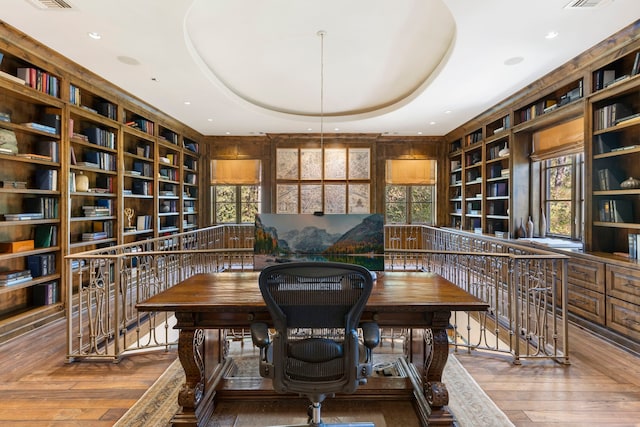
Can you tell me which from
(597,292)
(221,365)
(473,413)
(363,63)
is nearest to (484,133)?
(363,63)

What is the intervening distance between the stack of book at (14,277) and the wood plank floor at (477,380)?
598mm

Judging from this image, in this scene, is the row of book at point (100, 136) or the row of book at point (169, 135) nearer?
the row of book at point (100, 136)

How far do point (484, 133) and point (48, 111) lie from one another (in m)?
6.87

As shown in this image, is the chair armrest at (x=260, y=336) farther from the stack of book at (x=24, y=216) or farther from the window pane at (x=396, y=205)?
the window pane at (x=396, y=205)

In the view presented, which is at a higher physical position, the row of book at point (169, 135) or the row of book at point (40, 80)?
the row of book at point (169, 135)

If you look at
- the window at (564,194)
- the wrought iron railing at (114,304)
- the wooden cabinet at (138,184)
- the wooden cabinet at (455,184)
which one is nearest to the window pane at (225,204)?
the wrought iron railing at (114,304)

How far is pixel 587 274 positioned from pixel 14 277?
5.99 m

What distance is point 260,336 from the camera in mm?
1640

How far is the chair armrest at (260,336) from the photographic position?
5.34ft

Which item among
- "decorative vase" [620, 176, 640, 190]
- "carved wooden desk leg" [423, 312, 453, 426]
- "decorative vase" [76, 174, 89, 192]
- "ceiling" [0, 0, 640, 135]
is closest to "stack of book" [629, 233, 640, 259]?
"decorative vase" [620, 176, 640, 190]

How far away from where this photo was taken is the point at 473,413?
2.07 m

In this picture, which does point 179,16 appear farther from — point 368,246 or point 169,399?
point 169,399

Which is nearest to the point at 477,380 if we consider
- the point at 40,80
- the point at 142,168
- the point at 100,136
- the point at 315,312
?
the point at 315,312

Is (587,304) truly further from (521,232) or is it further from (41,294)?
(41,294)
